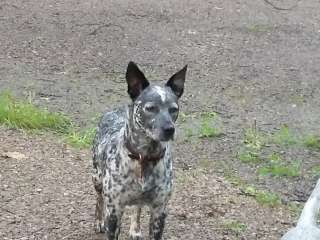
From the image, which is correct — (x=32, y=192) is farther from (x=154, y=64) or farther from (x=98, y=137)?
(x=154, y=64)

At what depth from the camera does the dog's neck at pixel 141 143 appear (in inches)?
177

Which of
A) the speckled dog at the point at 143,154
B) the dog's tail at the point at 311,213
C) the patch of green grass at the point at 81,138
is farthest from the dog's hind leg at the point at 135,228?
the patch of green grass at the point at 81,138

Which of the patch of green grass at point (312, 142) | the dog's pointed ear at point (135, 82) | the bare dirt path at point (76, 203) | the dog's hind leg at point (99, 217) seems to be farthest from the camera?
the patch of green grass at point (312, 142)

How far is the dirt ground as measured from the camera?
5.87 metres

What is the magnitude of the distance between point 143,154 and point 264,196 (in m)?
2.10

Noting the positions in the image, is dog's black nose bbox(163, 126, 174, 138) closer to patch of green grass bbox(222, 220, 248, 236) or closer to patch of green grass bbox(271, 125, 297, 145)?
patch of green grass bbox(222, 220, 248, 236)

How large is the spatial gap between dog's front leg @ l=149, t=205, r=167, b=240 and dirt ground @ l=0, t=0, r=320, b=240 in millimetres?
708

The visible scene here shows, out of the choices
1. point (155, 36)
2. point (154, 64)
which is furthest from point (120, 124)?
point (155, 36)

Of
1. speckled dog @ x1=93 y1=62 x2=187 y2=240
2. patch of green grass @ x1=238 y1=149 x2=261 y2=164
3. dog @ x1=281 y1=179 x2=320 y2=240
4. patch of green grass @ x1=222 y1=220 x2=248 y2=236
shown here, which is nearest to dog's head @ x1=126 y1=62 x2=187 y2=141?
speckled dog @ x1=93 y1=62 x2=187 y2=240

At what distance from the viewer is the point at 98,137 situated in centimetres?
523

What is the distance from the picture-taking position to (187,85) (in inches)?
354

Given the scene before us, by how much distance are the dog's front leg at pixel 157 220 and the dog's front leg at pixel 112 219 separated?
0.22 metres

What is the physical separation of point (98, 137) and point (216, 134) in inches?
102

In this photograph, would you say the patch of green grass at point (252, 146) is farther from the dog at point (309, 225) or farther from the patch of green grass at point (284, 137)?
the dog at point (309, 225)
